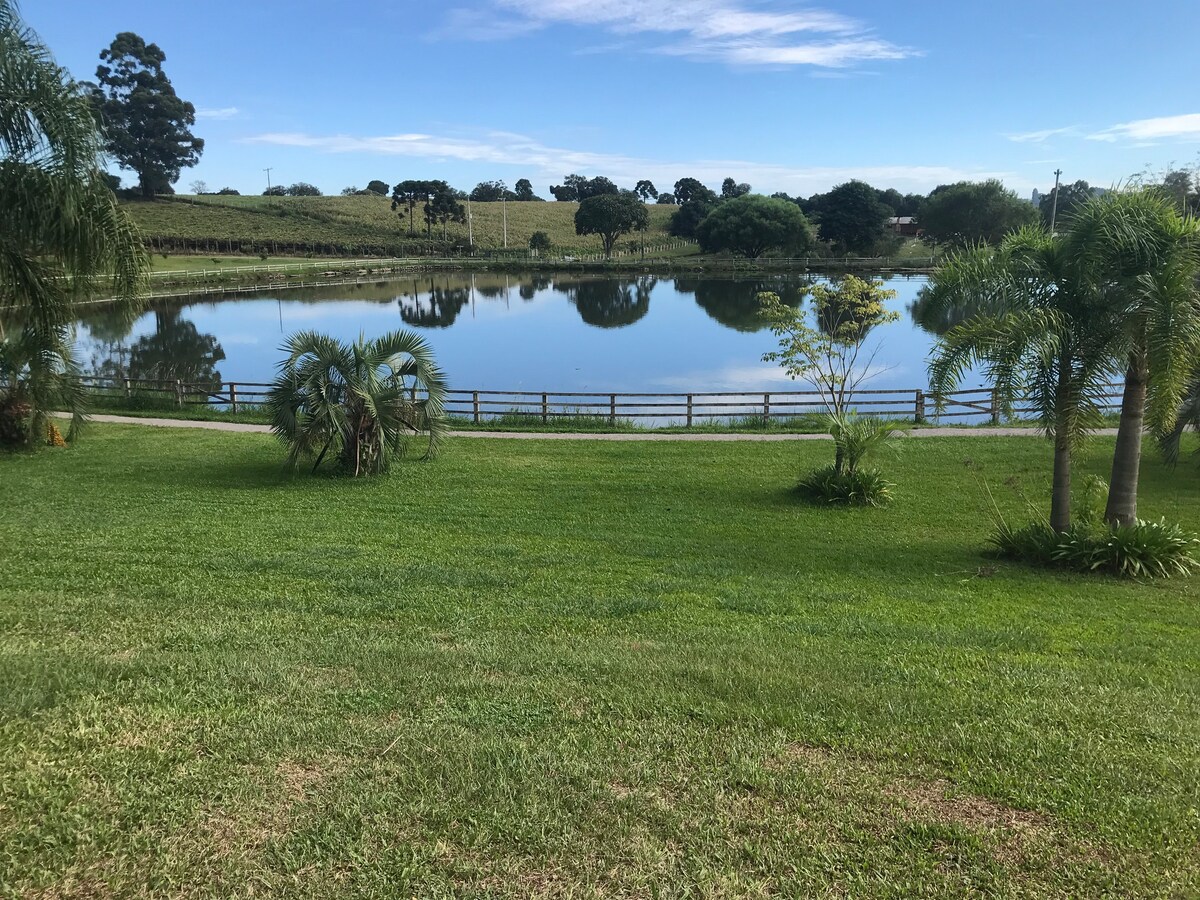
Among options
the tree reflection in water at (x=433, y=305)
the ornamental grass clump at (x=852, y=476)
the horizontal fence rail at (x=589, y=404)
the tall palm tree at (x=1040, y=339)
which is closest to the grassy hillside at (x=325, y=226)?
the tree reflection in water at (x=433, y=305)

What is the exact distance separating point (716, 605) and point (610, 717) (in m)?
3.14

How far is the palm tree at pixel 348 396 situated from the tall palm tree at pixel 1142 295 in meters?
10.4

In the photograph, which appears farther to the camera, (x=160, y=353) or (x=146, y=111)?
(x=146, y=111)

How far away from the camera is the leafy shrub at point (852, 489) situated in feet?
42.9

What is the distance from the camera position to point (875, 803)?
361cm

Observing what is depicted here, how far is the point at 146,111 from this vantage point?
112 meters

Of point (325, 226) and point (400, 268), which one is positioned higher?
point (325, 226)

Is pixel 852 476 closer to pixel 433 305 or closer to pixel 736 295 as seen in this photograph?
pixel 433 305

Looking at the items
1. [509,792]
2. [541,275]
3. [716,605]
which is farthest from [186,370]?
[541,275]

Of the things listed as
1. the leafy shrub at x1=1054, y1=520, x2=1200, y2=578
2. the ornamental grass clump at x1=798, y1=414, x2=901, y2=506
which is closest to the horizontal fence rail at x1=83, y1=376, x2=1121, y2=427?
the ornamental grass clump at x1=798, y1=414, x2=901, y2=506

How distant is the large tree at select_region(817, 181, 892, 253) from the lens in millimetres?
108500

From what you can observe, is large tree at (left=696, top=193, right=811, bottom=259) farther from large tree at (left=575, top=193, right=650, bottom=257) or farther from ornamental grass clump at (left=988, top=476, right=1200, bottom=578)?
ornamental grass clump at (left=988, top=476, right=1200, bottom=578)

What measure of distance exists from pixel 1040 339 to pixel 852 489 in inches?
171

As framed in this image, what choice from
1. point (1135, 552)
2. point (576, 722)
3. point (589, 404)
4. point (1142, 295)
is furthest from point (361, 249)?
point (576, 722)
